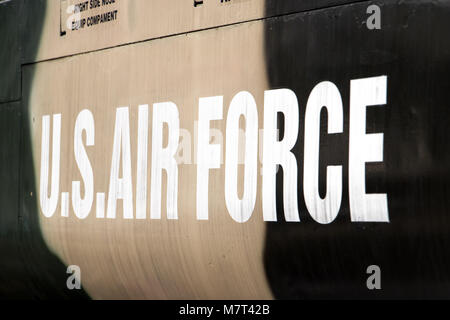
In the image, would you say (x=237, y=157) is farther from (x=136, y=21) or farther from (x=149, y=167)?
(x=136, y=21)

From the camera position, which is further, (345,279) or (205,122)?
(205,122)

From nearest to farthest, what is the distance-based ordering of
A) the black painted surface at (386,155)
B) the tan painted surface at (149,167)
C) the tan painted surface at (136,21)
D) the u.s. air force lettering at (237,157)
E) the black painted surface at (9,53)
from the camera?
the black painted surface at (386,155) → the u.s. air force lettering at (237,157) → the tan painted surface at (149,167) → the tan painted surface at (136,21) → the black painted surface at (9,53)

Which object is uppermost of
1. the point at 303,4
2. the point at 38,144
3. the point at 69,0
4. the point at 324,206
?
the point at 69,0

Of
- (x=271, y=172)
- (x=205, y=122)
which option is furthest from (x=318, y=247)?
(x=205, y=122)

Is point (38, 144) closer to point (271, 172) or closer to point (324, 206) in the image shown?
point (271, 172)

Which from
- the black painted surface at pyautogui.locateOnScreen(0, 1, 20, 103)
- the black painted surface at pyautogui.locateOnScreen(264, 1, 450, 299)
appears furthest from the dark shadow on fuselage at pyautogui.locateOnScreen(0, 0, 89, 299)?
the black painted surface at pyautogui.locateOnScreen(264, 1, 450, 299)

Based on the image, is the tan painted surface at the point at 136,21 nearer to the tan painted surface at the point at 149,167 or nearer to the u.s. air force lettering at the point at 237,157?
the tan painted surface at the point at 149,167

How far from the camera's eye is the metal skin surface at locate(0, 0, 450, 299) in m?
2.94

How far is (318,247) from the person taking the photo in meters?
3.26

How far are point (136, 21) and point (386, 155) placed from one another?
1671 millimetres

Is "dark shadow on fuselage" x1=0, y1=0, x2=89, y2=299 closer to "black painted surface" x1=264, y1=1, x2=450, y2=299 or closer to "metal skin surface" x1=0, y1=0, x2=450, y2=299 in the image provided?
"metal skin surface" x1=0, y1=0, x2=450, y2=299

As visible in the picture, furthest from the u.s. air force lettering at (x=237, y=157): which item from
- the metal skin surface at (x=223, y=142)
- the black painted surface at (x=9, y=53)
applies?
the black painted surface at (x=9, y=53)

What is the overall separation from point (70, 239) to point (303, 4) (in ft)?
6.01

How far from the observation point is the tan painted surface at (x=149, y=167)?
3.58 metres
